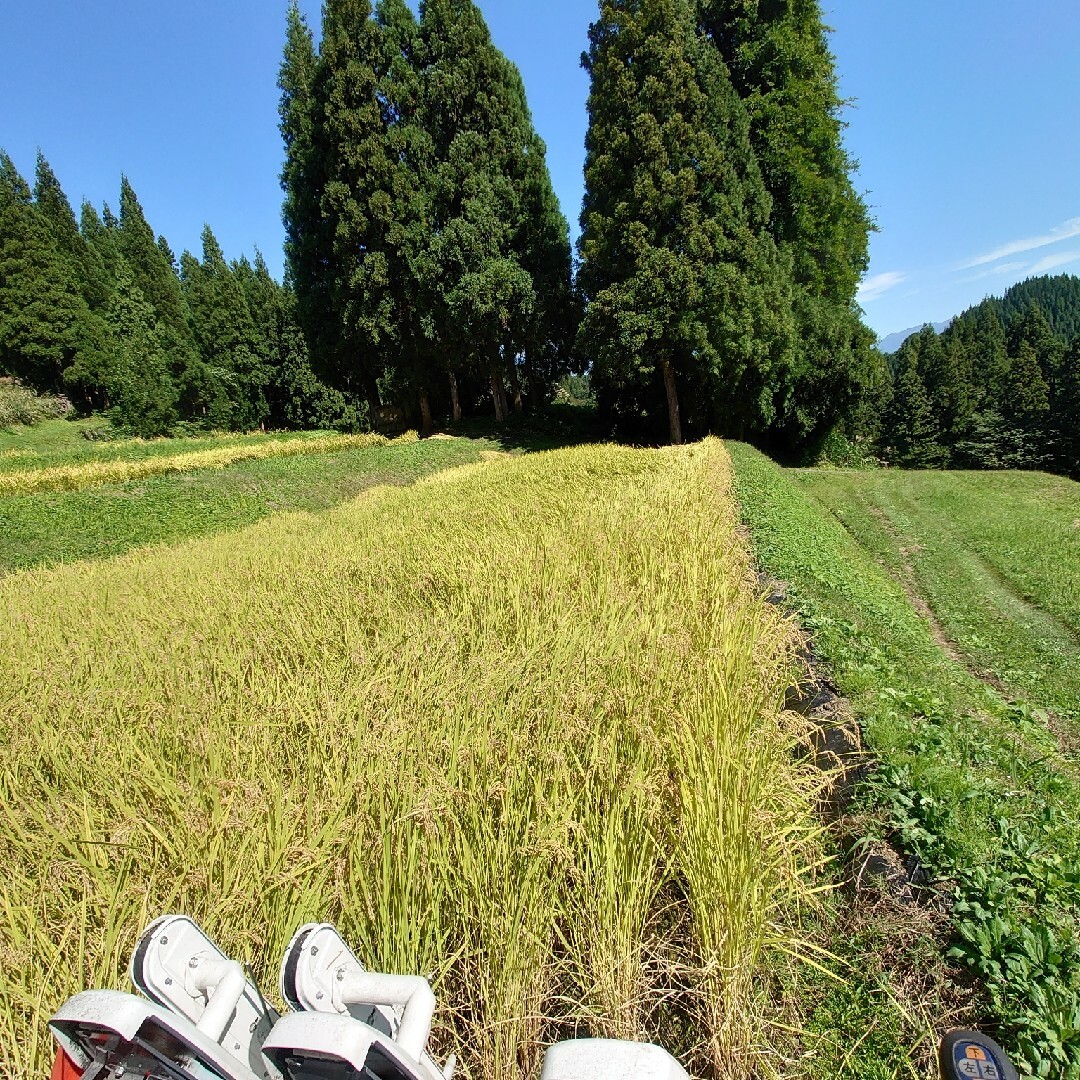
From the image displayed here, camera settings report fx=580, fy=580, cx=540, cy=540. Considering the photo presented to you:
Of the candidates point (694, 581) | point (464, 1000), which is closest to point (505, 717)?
point (464, 1000)

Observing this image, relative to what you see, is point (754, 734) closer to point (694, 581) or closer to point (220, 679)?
point (694, 581)

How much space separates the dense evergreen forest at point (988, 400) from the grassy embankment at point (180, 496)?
102 feet

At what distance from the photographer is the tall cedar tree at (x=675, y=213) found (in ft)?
47.2

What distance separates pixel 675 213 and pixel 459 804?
1646cm

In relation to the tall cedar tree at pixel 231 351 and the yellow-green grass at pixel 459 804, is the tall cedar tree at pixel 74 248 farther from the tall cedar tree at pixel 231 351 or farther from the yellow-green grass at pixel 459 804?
the yellow-green grass at pixel 459 804

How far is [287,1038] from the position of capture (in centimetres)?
68

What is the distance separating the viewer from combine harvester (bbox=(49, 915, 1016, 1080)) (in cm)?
66

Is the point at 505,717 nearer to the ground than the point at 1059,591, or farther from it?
farther from it

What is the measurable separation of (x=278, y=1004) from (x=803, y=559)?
480cm

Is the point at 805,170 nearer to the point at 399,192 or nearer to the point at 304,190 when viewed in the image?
the point at 399,192

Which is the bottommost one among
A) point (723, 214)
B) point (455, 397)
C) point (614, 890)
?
point (614, 890)

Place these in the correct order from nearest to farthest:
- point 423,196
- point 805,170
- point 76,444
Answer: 1. point 805,170
2. point 423,196
3. point 76,444

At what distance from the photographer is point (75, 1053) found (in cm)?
71

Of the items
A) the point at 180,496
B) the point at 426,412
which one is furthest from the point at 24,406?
the point at 180,496
